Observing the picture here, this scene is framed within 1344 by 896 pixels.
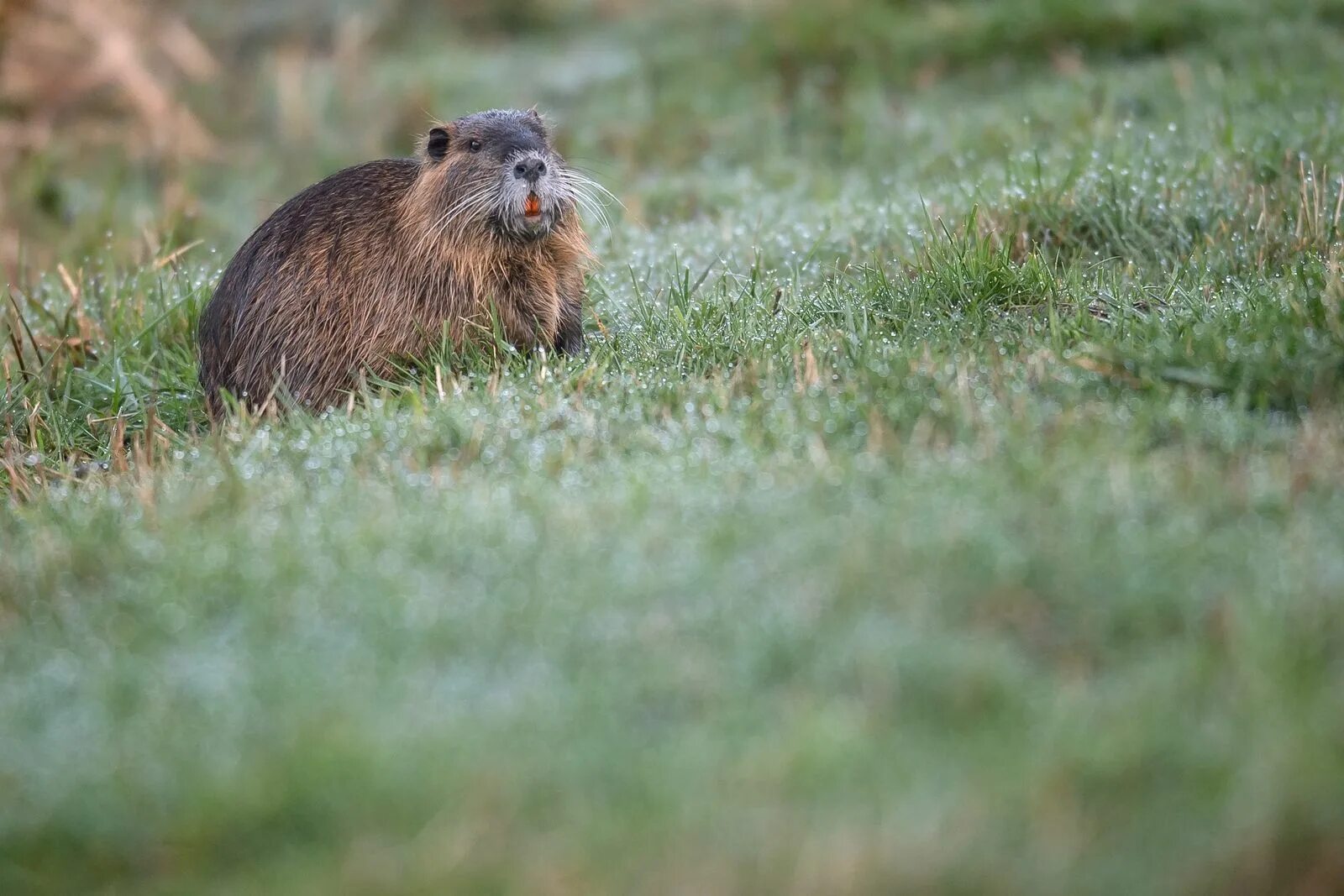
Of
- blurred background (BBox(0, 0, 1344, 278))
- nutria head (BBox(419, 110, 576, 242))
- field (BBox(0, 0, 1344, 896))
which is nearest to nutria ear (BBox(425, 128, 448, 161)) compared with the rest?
nutria head (BBox(419, 110, 576, 242))

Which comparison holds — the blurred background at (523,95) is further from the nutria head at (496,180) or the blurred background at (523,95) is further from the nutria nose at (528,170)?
the nutria nose at (528,170)

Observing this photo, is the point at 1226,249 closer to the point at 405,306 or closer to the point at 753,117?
the point at 405,306

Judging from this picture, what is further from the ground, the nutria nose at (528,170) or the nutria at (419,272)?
the nutria nose at (528,170)

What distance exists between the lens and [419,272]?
4438 millimetres

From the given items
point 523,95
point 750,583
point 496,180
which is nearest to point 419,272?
point 496,180

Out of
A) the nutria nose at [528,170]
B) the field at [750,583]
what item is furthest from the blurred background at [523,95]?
the nutria nose at [528,170]

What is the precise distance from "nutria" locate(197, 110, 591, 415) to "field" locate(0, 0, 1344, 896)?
0.22 meters

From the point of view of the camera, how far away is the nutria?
4395mm

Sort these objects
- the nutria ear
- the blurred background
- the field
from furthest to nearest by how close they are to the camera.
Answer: the blurred background → the nutria ear → the field

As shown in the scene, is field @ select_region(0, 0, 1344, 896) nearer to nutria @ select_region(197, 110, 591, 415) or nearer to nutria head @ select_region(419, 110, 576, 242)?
nutria @ select_region(197, 110, 591, 415)

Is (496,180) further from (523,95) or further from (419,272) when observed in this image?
(523,95)

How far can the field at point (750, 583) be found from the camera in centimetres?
204

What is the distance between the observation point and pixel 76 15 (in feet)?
25.9

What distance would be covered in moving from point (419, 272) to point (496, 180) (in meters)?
0.35
